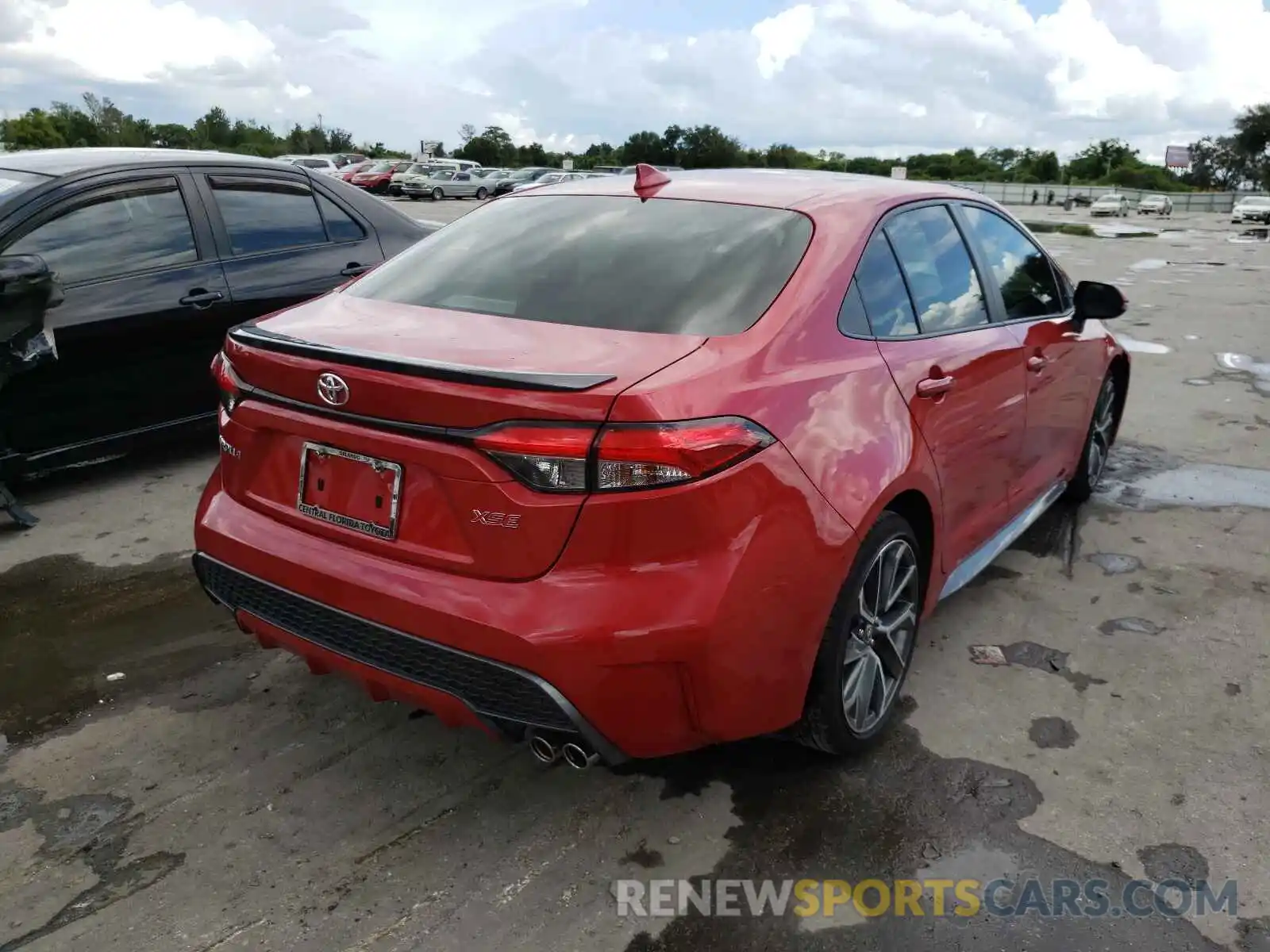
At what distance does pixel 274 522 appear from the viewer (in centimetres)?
267

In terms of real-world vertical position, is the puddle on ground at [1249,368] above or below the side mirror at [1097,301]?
below

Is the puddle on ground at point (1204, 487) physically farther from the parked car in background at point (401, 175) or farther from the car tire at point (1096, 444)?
the parked car in background at point (401, 175)

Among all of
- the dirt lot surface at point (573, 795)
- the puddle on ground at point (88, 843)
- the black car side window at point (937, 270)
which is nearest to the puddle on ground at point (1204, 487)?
the dirt lot surface at point (573, 795)

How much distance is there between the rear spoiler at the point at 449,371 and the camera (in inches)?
86.3

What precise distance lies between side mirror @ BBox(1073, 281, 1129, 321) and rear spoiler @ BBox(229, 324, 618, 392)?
2.99 metres

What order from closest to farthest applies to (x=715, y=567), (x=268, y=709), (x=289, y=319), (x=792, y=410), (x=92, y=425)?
(x=715, y=567)
(x=792, y=410)
(x=289, y=319)
(x=268, y=709)
(x=92, y=425)

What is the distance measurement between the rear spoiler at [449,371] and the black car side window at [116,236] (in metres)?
2.97

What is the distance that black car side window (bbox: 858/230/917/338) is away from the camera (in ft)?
9.57

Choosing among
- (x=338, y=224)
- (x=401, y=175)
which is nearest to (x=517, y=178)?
(x=401, y=175)

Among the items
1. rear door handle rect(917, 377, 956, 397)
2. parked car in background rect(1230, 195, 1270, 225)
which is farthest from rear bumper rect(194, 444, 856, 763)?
parked car in background rect(1230, 195, 1270, 225)

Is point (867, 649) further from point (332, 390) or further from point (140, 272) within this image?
point (140, 272)

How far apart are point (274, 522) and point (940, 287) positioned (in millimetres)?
2223

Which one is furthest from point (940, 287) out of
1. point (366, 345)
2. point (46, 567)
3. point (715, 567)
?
point (46, 567)

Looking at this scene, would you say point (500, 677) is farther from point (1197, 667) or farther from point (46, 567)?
point (46, 567)
